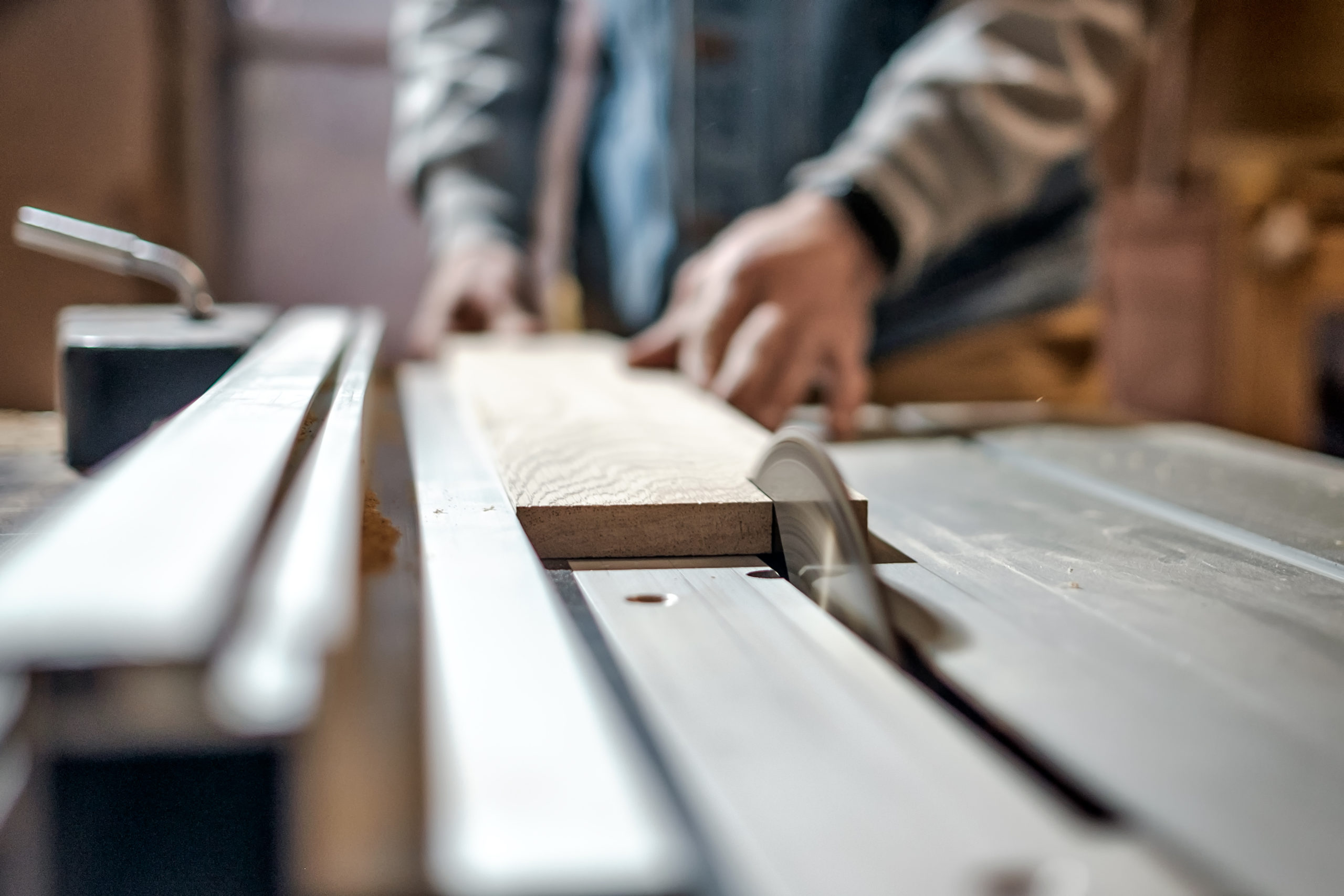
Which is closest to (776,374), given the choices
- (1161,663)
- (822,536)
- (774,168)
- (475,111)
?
(822,536)

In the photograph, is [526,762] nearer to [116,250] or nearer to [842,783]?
[842,783]

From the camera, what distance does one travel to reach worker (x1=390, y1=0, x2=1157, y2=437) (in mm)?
1125

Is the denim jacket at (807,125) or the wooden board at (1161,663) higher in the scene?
the denim jacket at (807,125)

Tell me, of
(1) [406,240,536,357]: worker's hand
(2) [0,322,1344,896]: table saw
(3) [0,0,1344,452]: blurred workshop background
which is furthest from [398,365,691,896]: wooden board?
(1) [406,240,536,357]: worker's hand

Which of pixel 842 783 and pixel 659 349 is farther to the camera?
pixel 659 349

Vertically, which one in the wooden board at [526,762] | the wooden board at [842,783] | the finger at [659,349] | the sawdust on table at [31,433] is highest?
the finger at [659,349]

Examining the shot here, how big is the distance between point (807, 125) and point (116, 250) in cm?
130

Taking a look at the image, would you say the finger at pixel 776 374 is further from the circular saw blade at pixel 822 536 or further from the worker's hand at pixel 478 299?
the worker's hand at pixel 478 299

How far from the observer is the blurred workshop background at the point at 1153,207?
46.6 inches

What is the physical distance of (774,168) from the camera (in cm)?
186

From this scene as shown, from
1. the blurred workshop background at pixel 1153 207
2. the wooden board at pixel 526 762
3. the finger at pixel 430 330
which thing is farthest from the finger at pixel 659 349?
the wooden board at pixel 526 762

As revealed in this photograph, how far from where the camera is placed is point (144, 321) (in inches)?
35.0

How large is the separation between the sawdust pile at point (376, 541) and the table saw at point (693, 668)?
0.04 ft

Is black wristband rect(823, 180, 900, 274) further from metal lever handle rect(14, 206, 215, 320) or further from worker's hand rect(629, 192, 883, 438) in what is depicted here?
metal lever handle rect(14, 206, 215, 320)
